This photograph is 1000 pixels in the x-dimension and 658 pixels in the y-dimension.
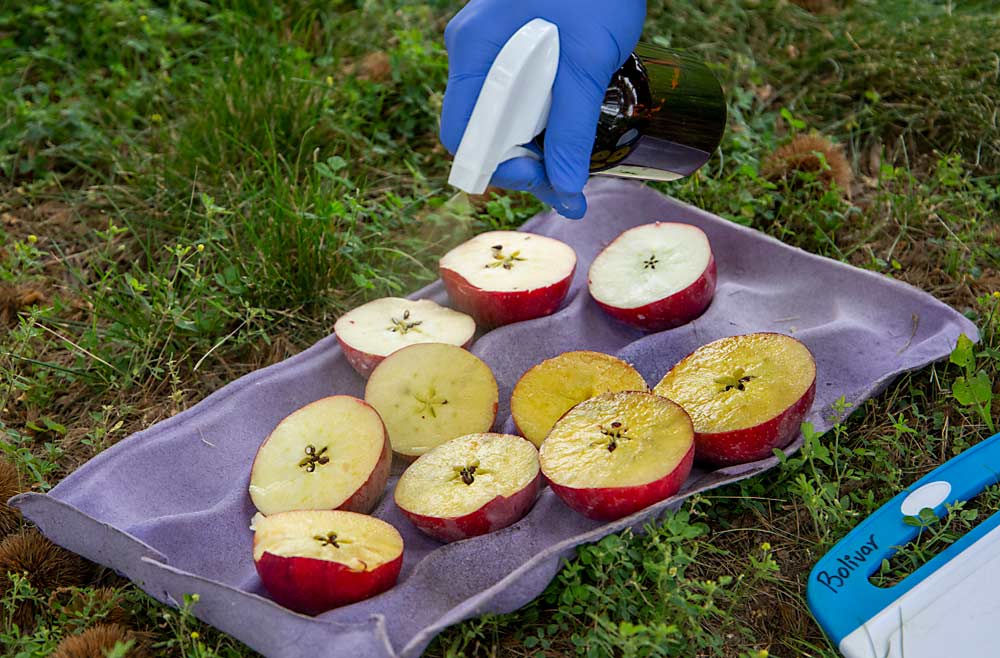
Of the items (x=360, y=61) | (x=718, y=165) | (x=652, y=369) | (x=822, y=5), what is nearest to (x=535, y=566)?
(x=652, y=369)

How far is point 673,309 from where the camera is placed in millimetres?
2334

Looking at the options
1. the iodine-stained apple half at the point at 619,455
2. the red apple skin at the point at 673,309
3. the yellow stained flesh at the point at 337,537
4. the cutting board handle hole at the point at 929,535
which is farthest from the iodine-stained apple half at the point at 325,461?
the cutting board handle hole at the point at 929,535

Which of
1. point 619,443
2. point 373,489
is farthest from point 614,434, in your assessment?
point 373,489

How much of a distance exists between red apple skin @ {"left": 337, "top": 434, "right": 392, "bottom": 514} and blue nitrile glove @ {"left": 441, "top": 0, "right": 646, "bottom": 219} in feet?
1.96

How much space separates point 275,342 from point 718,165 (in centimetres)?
146

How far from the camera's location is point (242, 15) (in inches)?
139

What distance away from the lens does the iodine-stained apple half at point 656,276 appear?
7.65ft

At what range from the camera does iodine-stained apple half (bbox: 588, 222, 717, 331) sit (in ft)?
7.65

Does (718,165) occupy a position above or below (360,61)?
below

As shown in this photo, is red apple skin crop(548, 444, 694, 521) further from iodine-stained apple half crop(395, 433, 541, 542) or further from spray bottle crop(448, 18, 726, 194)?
spray bottle crop(448, 18, 726, 194)

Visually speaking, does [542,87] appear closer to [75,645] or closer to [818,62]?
[75,645]

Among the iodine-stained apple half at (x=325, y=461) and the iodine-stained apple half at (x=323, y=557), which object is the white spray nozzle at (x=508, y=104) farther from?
the iodine-stained apple half at (x=323, y=557)

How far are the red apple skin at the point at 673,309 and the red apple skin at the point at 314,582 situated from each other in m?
0.91

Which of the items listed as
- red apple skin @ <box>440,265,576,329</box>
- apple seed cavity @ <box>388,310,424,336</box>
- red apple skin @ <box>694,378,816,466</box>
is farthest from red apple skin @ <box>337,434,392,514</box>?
red apple skin @ <box>694,378,816,466</box>
